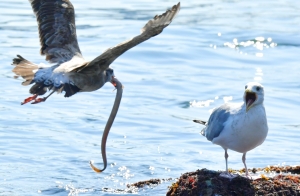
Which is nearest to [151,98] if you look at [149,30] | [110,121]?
[110,121]

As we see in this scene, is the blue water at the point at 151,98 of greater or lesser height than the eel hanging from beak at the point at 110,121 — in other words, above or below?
below

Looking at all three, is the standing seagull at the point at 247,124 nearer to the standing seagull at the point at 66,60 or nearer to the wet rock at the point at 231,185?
the wet rock at the point at 231,185

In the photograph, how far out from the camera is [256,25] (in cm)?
2545

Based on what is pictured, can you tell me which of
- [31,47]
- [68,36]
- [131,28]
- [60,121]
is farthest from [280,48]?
[68,36]

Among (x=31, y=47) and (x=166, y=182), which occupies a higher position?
(x=166, y=182)

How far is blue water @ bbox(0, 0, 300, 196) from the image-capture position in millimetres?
12750

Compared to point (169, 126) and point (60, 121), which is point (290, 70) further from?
point (60, 121)

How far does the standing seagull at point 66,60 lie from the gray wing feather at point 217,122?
1.27 m

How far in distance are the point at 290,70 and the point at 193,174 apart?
451 inches

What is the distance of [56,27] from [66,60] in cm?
78

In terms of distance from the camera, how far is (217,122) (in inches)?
393

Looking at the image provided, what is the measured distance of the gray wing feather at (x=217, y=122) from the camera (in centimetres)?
984

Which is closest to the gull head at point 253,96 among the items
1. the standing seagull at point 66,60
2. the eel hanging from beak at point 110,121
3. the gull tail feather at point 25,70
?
the standing seagull at point 66,60

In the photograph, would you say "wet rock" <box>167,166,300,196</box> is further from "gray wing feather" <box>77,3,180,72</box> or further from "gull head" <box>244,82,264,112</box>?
"gray wing feather" <box>77,3,180,72</box>
